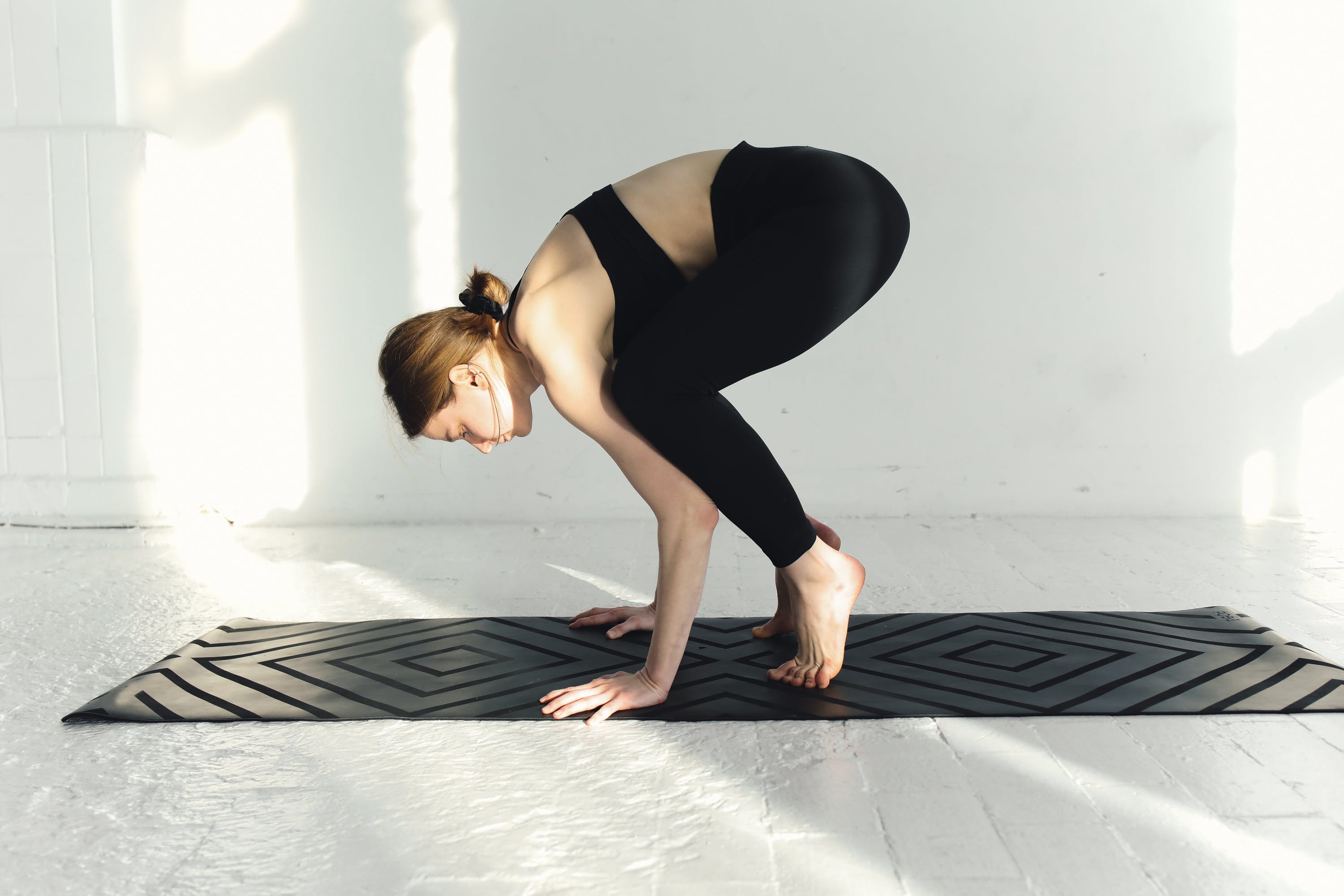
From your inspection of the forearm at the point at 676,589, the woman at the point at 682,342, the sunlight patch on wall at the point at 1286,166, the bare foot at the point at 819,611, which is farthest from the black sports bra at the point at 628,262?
the sunlight patch on wall at the point at 1286,166

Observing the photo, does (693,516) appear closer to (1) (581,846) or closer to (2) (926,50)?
(1) (581,846)

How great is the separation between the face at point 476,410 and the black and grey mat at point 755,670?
41 cm

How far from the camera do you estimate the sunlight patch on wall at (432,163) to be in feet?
9.98

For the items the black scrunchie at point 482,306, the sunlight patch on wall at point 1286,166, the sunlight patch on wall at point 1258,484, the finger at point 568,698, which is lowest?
the finger at point 568,698

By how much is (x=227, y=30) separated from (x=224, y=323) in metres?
0.91

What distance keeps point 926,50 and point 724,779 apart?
8.11ft

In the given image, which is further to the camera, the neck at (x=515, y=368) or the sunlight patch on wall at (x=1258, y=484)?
the sunlight patch on wall at (x=1258, y=484)

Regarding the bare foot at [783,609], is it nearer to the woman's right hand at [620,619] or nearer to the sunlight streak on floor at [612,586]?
the woman's right hand at [620,619]

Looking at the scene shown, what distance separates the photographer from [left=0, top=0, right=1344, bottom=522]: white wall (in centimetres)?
296

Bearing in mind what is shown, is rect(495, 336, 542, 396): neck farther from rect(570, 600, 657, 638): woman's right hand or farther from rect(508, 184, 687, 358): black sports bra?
rect(570, 600, 657, 638): woman's right hand

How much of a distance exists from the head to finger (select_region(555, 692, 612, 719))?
43 centimetres

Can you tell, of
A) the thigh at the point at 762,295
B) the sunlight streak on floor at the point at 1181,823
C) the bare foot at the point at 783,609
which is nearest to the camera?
the sunlight streak on floor at the point at 1181,823

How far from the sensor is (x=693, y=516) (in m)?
1.46

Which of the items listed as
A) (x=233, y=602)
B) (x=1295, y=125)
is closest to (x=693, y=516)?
(x=233, y=602)
